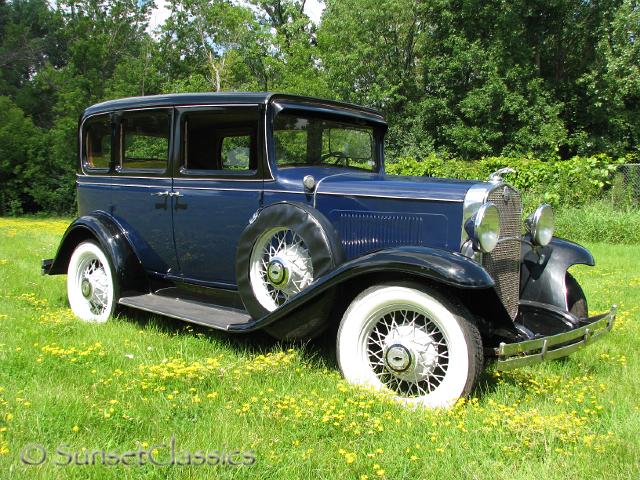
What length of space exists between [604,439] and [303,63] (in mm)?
18597

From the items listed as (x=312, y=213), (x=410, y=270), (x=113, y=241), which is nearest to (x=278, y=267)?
(x=312, y=213)

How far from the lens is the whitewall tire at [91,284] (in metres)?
4.88

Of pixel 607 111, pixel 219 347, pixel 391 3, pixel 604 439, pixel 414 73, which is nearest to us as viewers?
pixel 604 439

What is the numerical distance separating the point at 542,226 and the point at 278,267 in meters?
1.92

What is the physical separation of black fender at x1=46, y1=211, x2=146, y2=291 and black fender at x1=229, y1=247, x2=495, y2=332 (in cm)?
184

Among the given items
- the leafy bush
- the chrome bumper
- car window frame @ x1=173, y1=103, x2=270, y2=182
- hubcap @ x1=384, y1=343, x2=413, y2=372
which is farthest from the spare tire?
the leafy bush

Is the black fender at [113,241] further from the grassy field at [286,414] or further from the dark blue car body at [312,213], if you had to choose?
the grassy field at [286,414]

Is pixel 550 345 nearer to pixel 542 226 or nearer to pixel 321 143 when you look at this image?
pixel 542 226

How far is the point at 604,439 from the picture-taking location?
2.63 m

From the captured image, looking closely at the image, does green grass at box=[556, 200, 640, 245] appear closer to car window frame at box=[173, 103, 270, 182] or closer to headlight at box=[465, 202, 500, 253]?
headlight at box=[465, 202, 500, 253]

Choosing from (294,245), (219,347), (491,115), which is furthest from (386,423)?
(491,115)

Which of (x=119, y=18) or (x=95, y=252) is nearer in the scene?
(x=95, y=252)

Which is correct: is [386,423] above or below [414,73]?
below

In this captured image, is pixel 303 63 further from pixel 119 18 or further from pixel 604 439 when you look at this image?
pixel 604 439
